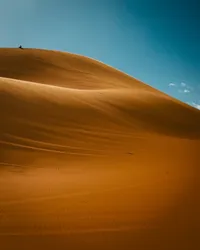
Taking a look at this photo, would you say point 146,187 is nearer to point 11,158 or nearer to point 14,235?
point 14,235

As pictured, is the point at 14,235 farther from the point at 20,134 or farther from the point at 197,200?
the point at 20,134

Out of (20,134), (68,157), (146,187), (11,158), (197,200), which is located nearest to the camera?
(197,200)

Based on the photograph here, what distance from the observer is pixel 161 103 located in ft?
59.2

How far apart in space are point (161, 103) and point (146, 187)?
41.4 ft

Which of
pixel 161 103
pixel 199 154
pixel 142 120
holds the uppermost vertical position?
pixel 161 103

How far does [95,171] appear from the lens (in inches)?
280

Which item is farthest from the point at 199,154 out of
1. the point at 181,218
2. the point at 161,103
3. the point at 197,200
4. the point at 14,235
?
the point at 161,103

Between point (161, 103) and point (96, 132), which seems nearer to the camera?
point (96, 132)

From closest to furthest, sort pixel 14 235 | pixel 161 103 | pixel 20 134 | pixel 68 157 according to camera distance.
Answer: pixel 14 235, pixel 68 157, pixel 20 134, pixel 161 103

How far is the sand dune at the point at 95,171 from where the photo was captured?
4012mm

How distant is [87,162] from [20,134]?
→ 2871mm

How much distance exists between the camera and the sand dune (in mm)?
4012

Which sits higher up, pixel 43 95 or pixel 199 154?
pixel 43 95

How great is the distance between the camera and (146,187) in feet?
19.7
